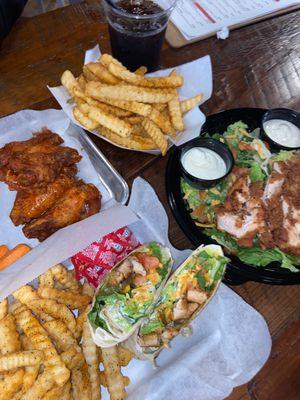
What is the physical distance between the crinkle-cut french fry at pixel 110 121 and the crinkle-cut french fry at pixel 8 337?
95 centimetres

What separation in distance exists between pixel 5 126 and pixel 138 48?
32.4 inches

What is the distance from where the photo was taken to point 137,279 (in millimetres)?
1712

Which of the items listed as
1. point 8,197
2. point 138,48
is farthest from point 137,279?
point 138,48

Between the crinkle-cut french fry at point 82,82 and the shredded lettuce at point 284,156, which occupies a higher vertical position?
the crinkle-cut french fry at point 82,82

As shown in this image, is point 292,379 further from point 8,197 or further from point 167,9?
point 167,9

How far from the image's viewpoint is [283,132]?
223 centimetres

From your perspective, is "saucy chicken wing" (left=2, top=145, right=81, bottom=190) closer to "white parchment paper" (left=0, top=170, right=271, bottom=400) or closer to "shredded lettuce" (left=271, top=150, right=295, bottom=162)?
"white parchment paper" (left=0, top=170, right=271, bottom=400)

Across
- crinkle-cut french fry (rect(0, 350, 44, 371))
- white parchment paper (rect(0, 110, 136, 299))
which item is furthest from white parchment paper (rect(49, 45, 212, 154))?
crinkle-cut french fry (rect(0, 350, 44, 371))

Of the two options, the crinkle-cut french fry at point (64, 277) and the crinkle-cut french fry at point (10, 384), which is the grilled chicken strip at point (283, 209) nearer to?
the crinkle-cut french fry at point (64, 277)

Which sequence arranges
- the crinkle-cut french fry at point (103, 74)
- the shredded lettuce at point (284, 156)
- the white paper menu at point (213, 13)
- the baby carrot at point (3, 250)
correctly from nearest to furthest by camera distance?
the baby carrot at point (3, 250)
the crinkle-cut french fry at point (103, 74)
the shredded lettuce at point (284, 156)
the white paper menu at point (213, 13)

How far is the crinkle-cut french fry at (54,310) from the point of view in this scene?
162cm

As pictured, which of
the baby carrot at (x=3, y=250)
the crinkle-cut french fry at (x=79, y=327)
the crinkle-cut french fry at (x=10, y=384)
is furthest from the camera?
the baby carrot at (x=3, y=250)

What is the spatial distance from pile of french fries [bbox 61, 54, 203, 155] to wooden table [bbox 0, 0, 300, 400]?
0.59 feet

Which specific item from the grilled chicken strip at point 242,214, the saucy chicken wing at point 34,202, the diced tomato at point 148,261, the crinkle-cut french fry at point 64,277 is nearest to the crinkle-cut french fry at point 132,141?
the saucy chicken wing at point 34,202
